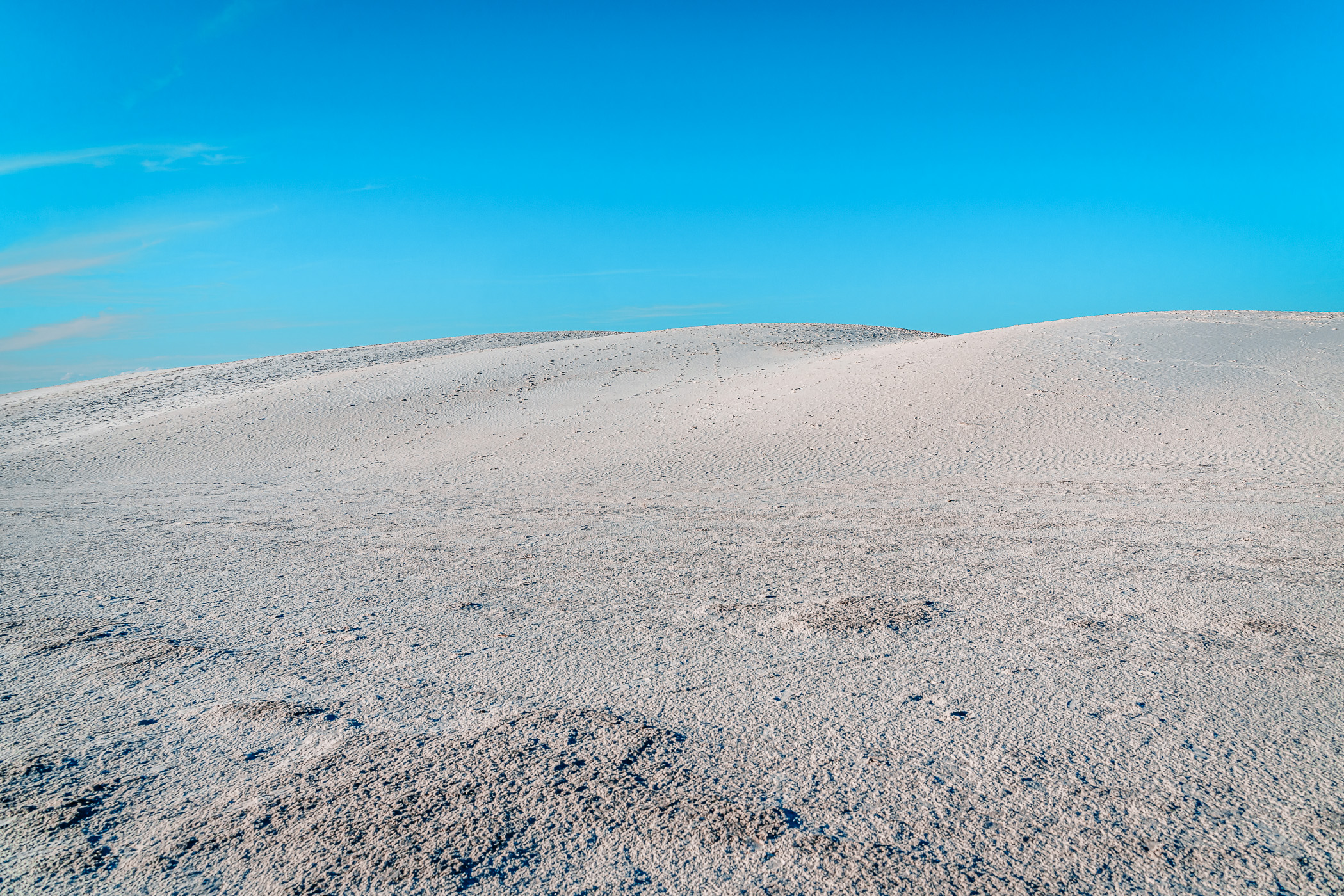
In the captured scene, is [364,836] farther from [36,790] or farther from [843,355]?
[843,355]

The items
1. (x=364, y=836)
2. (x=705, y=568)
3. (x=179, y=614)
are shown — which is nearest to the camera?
(x=364, y=836)

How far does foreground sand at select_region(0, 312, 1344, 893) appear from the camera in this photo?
2.78 meters

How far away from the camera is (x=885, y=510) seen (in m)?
9.66

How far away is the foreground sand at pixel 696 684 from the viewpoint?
2783mm

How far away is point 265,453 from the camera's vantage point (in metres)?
18.1

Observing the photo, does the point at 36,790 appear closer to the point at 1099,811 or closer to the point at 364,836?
the point at 364,836

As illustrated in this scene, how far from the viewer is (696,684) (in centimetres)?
426

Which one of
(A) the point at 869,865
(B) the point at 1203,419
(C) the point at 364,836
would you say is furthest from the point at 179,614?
(B) the point at 1203,419

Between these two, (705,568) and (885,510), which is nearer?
(705,568)

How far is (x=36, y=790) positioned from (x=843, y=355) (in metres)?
24.2

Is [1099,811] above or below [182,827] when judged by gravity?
below

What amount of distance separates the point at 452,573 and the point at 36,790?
387 cm

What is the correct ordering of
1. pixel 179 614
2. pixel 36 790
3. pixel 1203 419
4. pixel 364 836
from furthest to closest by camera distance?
pixel 1203 419, pixel 179 614, pixel 36 790, pixel 364 836

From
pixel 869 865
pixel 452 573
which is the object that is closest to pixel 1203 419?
pixel 452 573
